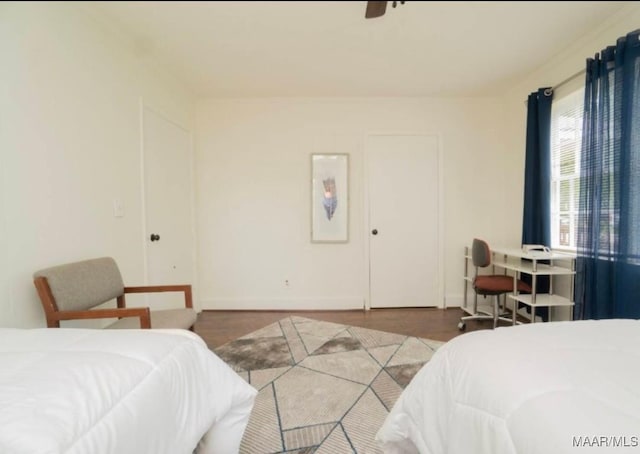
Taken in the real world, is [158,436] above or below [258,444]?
above

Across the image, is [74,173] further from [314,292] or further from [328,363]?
[314,292]

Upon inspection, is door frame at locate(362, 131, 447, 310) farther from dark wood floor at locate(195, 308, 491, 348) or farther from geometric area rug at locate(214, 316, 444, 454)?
geometric area rug at locate(214, 316, 444, 454)

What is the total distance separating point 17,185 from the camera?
1.35 meters

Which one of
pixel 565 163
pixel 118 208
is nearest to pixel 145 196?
pixel 118 208

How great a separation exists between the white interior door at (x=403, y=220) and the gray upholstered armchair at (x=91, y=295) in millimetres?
2035

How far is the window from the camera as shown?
2.25 m

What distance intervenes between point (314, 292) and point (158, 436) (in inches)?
98.3

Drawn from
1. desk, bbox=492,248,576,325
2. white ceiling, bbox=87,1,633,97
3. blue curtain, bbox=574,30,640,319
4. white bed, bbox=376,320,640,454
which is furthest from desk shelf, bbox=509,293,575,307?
white ceiling, bbox=87,1,633,97

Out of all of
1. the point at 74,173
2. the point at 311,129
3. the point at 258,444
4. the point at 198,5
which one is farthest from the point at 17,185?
the point at 311,129

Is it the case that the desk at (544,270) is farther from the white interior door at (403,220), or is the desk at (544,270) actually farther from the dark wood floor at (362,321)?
the white interior door at (403,220)

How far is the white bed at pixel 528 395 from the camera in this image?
541mm
